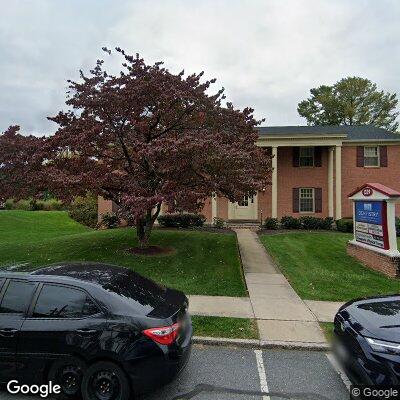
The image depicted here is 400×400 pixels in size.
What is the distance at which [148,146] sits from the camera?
1050cm

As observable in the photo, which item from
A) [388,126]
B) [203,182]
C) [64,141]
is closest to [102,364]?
[203,182]

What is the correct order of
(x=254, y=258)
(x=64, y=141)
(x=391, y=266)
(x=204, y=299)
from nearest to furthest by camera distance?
(x=204, y=299) → (x=391, y=266) → (x=64, y=141) → (x=254, y=258)

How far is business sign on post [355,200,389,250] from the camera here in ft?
35.6

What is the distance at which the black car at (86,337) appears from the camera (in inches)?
156

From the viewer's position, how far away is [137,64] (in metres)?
11.6

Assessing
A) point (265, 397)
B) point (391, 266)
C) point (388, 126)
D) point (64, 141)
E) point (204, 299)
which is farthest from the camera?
point (388, 126)

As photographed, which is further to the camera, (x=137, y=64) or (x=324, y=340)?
(x=137, y=64)

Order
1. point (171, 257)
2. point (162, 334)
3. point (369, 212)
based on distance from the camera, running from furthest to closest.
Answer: point (171, 257)
point (369, 212)
point (162, 334)

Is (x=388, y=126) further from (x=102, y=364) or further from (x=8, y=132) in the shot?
(x=102, y=364)

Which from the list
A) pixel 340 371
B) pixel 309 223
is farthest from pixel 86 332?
pixel 309 223

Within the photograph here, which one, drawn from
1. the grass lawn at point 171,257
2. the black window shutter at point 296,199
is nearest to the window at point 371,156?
the black window shutter at point 296,199

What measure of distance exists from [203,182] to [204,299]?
13.7 ft

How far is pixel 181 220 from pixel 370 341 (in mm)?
16216

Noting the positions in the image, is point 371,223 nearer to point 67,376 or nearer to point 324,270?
point 324,270
